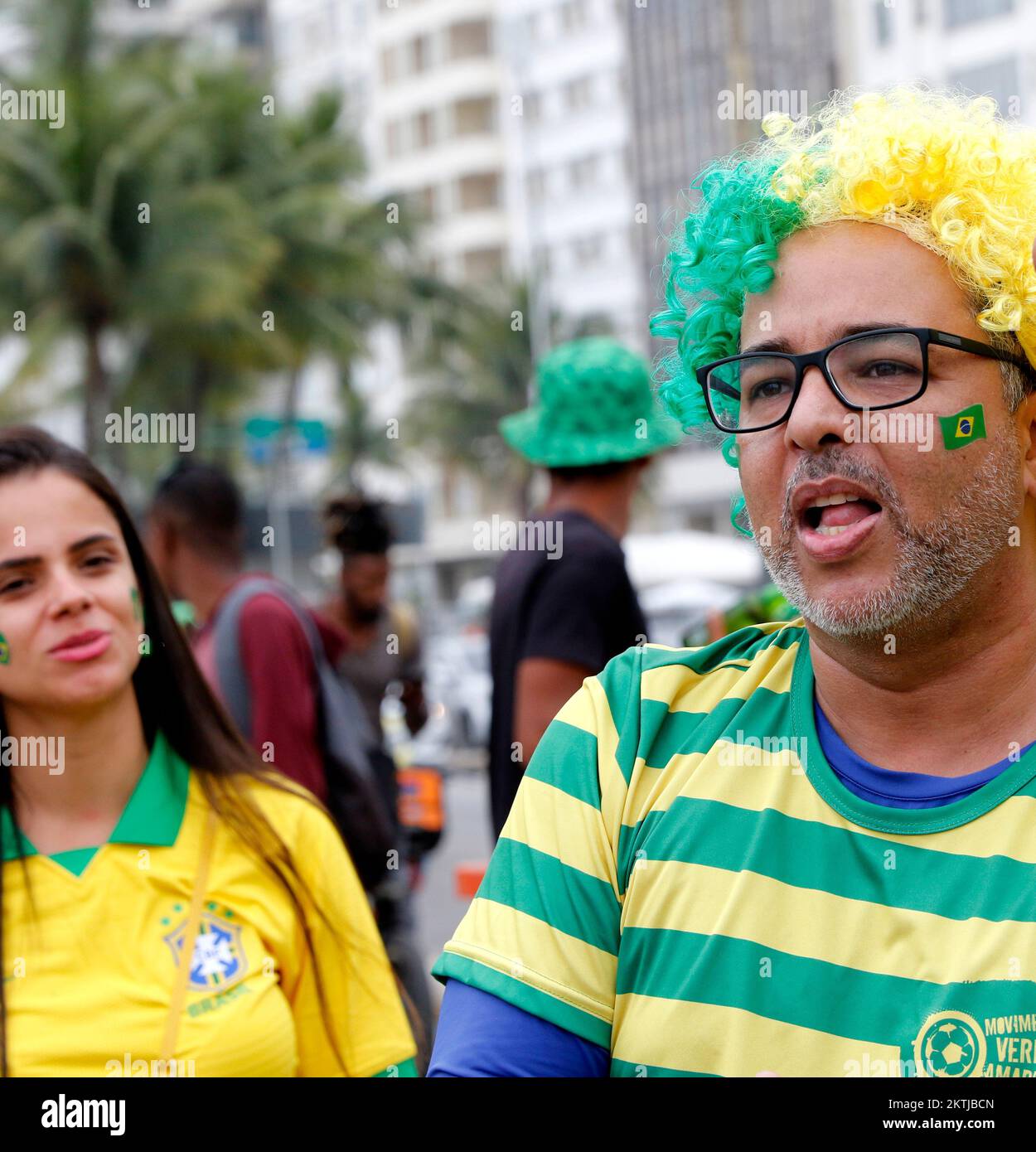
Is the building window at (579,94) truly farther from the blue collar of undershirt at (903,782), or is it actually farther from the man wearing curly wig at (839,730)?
the blue collar of undershirt at (903,782)

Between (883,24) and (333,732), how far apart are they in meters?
39.6

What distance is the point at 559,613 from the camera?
3621 millimetres

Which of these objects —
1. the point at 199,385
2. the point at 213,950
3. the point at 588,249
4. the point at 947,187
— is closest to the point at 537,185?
the point at 588,249

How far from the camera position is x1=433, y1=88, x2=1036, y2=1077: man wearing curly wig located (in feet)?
4.91

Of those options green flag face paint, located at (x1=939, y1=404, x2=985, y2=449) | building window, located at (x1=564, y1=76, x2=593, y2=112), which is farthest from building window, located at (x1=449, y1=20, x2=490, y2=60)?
green flag face paint, located at (x1=939, y1=404, x2=985, y2=449)

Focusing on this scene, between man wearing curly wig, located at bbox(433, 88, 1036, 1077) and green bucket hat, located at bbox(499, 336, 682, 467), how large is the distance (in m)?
2.15

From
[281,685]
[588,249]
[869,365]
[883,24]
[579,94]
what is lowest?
[281,685]

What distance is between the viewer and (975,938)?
58.0 inches

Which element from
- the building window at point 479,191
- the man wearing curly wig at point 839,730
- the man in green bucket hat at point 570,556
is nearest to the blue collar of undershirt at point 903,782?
the man wearing curly wig at point 839,730

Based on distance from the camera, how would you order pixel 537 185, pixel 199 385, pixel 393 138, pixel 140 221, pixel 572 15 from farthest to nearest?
pixel 393 138 → pixel 537 185 → pixel 572 15 → pixel 199 385 → pixel 140 221

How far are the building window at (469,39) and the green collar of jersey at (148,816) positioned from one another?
204ft

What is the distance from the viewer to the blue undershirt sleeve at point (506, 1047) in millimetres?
1549

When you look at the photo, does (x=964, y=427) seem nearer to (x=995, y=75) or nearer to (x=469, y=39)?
(x=995, y=75)

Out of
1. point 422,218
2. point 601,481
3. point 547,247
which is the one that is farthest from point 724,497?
point 601,481
